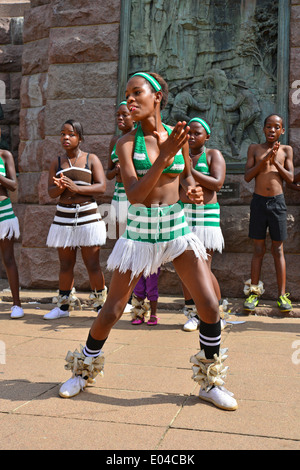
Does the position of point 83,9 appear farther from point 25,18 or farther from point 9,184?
→ point 9,184

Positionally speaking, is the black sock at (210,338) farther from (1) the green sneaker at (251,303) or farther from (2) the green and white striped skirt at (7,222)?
(2) the green and white striped skirt at (7,222)

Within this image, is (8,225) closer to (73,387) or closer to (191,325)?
(191,325)

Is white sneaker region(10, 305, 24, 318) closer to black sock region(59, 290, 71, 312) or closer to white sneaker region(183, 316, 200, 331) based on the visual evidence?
black sock region(59, 290, 71, 312)

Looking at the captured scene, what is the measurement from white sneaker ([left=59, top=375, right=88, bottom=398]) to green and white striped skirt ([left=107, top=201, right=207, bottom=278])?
2.32 feet

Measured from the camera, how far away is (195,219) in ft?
17.0

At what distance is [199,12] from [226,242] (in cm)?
324

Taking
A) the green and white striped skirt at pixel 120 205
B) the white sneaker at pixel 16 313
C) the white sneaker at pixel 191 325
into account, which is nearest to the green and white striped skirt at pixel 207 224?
the white sneaker at pixel 191 325

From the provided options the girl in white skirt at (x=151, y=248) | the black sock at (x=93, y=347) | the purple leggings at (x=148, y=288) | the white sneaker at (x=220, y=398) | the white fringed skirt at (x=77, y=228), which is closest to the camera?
the white sneaker at (x=220, y=398)

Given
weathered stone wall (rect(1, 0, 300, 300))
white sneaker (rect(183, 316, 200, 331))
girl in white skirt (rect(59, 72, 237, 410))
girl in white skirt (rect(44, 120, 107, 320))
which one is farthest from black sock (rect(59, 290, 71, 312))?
girl in white skirt (rect(59, 72, 237, 410))

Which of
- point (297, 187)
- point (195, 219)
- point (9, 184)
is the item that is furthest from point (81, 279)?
point (297, 187)

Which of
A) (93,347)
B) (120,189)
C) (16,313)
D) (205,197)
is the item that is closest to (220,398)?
(93,347)

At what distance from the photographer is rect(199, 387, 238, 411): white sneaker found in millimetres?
2750

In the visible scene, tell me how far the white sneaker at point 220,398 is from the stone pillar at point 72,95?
423 centimetres

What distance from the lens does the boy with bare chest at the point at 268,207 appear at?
5.87m
